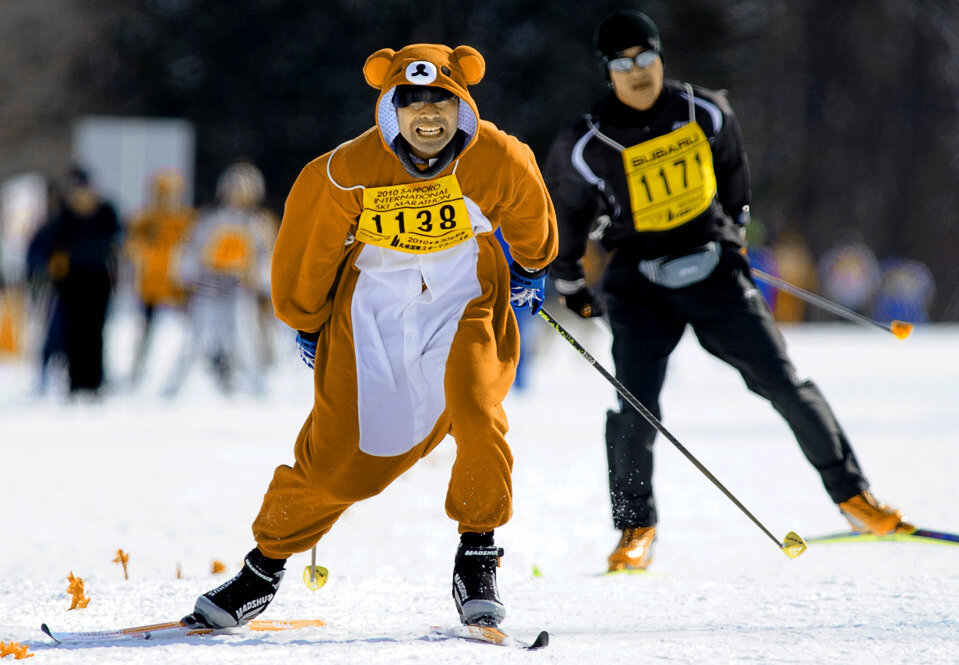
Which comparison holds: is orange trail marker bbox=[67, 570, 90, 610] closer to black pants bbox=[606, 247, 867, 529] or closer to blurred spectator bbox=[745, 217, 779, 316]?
black pants bbox=[606, 247, 867, 529]

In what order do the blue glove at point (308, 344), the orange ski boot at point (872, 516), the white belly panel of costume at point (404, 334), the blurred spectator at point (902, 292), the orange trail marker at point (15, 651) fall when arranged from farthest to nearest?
the blurred spectator at point (902, 292), the orange ski boot at point (872, 516), the blue glove at point (308, 344), the white belly panel of costume at point (404, 334), the orange trail marker at point (15, 651)

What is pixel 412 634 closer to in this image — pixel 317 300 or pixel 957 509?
pixel 317 300

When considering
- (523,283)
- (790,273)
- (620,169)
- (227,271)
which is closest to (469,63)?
(523,283)

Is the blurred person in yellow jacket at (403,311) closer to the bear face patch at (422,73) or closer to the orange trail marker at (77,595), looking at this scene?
the bear face patch at (422,73)

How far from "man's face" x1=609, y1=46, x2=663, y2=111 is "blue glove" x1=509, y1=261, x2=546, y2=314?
104cm

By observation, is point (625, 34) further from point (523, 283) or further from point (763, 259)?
point (763, 259)

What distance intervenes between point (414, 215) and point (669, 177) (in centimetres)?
138

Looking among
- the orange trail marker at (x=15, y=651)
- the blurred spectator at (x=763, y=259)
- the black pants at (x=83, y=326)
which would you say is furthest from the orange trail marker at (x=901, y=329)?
the blurred spectator at (x=763, y=259)

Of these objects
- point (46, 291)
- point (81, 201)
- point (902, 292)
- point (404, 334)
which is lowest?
point (902, 292)

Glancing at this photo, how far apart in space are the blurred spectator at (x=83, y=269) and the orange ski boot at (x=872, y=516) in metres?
7.24

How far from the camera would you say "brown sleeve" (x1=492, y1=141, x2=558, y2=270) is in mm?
3441

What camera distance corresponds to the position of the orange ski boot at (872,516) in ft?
14.2

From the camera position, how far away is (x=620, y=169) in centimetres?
449

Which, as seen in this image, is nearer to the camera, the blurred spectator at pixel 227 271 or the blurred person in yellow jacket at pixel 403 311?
the blurred person in yellow jacket at pixel 403 311
